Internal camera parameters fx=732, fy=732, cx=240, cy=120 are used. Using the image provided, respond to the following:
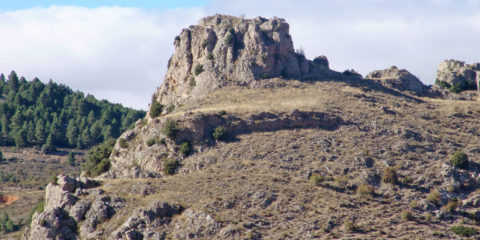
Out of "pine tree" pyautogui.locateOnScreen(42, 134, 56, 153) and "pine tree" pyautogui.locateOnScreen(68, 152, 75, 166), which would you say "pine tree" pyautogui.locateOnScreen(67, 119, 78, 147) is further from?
"pine tree" pyautogui.locateOnScreen(68, 152, 75, 166)

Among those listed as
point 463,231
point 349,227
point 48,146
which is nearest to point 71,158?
point 48,146

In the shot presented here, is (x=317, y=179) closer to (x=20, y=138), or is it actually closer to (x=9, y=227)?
(x=9, y=227)

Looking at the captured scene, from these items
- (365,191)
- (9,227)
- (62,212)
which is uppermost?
(365,191)

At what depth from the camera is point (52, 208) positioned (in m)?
A: 68.2

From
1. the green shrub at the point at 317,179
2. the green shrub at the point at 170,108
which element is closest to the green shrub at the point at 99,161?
the green shrub at the point at 170,108

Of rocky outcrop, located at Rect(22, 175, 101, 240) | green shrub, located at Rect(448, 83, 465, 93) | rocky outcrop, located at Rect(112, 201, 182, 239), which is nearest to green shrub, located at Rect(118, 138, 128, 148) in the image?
rocky outcrop, located at Rect(22, 175, 101, 240)

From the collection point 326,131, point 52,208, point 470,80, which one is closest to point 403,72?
point 470,80

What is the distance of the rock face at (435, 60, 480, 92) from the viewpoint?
338 ft

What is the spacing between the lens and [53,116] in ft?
503

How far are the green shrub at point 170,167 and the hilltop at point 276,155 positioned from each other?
152mm

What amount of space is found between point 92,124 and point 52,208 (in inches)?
3288

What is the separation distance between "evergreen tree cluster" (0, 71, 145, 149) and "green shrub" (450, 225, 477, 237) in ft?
283

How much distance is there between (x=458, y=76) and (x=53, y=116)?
86.0 metres

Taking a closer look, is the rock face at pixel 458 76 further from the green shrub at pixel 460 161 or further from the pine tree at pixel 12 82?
the pine tree at pixel 12 82
